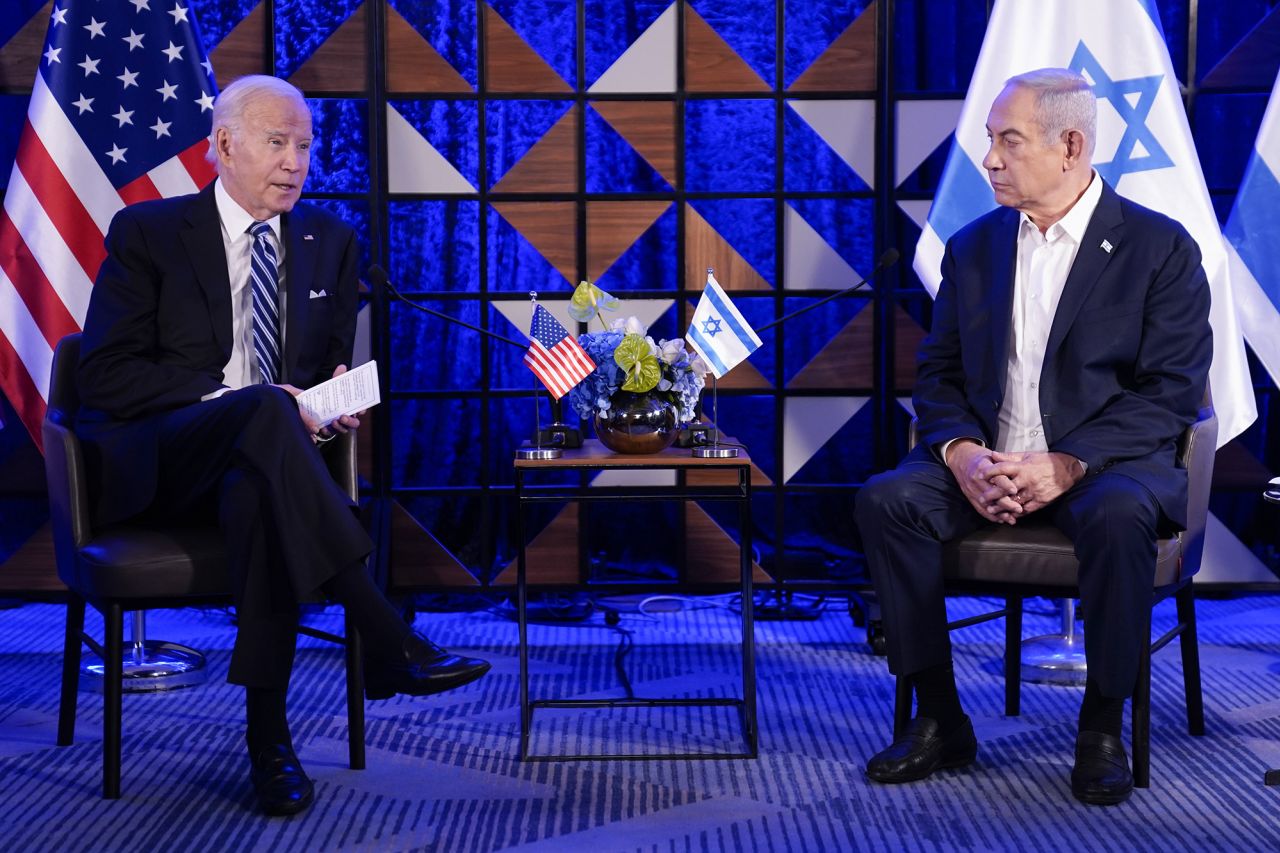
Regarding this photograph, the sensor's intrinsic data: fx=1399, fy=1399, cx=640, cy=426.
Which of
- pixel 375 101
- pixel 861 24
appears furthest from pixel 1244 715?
pixel 375 101

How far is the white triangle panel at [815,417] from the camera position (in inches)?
193

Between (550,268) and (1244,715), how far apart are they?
258 cm

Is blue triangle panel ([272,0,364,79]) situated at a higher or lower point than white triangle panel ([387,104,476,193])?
higher

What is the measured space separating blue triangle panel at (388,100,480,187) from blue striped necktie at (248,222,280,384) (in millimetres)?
1368

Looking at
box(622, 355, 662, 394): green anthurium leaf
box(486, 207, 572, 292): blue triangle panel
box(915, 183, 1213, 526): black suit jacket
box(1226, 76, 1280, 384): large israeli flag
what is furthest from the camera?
box(486, 207, 572, 292): blue triangle panel

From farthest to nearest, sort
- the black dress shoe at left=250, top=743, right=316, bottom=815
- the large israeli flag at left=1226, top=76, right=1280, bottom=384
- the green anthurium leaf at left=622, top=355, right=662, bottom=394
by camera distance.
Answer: the large israeli flag at left=1226, top=76, right=1280, bottom=384 → the green anthurium leaf at left=622, top=355, right=662, bottom=394 → the black dress shoe at left=250, top=743, right=316, bottom=815

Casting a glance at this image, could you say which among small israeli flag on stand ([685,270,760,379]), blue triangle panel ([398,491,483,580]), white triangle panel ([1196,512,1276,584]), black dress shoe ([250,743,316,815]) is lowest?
black dress shoe ([250,743,316,815])

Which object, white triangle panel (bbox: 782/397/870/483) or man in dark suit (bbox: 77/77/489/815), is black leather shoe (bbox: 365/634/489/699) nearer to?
man in dark suit (bbox: 77/77/489/815)

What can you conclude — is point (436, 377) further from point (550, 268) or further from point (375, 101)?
point (375, 101)

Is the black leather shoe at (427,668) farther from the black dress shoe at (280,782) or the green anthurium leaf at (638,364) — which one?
the green anthurium leaf at (638,364)

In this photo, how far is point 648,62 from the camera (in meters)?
4.79

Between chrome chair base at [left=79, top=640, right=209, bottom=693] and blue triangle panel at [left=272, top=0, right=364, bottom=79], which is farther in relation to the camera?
blue triangle panel at [left=272, top=0, right=364, bottom=79]

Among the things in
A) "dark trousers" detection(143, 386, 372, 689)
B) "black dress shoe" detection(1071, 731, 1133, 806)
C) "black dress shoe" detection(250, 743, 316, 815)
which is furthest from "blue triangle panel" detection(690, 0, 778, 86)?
"black dress shoe" detection(250, 743, 316, 815)

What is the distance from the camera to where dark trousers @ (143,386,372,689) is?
Result: 2910 mm
